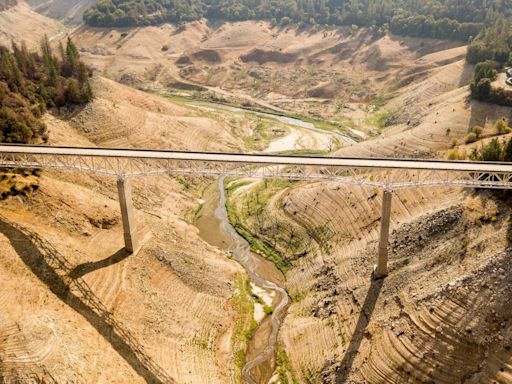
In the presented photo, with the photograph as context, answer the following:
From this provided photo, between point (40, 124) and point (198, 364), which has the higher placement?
point (40, 124)

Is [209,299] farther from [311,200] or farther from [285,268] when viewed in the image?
[311,200]

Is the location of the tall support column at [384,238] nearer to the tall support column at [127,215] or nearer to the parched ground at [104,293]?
the parched ground at [104,293]

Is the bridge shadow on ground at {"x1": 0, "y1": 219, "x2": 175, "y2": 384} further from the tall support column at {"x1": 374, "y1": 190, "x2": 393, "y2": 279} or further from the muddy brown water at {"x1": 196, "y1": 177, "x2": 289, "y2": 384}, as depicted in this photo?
the tall support column at {"x1": 374, "y1": 190, "x2": 393, "y2": 279}

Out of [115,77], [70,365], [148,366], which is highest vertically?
[70,365]

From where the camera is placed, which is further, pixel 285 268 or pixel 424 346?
pixel 285 268

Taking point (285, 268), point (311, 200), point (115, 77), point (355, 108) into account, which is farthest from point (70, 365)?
point (115, 77)

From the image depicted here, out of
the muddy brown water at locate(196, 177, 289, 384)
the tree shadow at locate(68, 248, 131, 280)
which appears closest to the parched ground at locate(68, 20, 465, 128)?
the muddy brown water at locate(196, 177, 289, 384)

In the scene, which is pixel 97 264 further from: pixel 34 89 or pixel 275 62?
pixel 275 62
